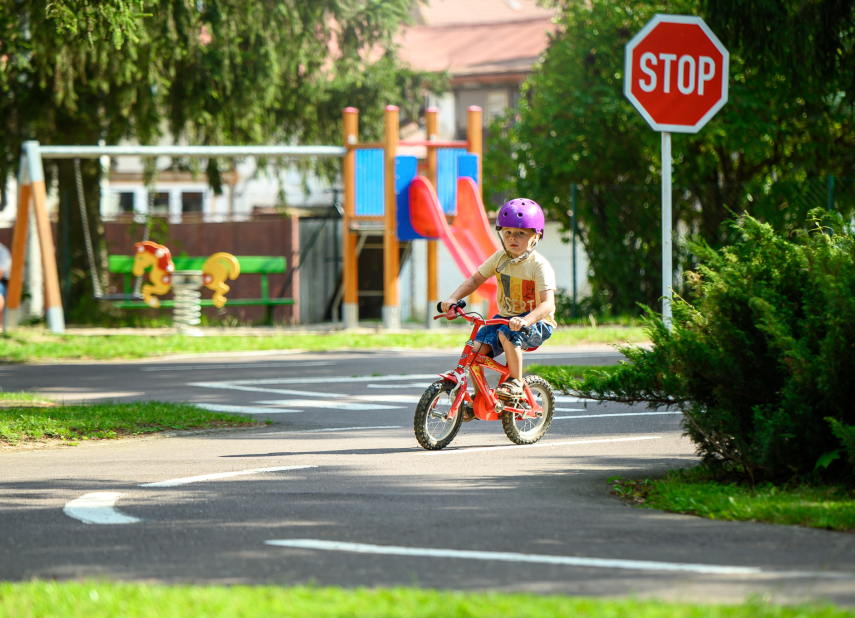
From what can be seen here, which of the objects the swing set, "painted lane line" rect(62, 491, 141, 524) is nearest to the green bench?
the swing set

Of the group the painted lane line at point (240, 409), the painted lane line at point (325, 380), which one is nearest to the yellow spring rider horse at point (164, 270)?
the painted lane line at point (325, 380)

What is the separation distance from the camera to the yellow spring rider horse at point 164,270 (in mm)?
21047

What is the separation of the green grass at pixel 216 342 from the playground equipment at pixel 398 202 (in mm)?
1453

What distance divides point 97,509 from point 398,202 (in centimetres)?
1468

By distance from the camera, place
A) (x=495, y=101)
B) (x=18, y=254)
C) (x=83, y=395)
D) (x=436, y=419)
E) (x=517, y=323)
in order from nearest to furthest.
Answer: (x=517, y=323)
(x=436, y=419)
(x=83, y=395)
(x=18, y=254)
(x=495, y=101)

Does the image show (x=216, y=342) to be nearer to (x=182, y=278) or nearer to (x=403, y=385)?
(x=182, y=278)

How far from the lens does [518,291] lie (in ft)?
26.3

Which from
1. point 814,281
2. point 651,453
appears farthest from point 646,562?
point 651,453

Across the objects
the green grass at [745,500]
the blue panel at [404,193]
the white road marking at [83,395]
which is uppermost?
the blue panel at [404,193]

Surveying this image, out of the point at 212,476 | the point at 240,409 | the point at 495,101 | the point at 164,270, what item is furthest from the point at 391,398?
the point at 495,101

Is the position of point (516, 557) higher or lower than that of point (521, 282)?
lower

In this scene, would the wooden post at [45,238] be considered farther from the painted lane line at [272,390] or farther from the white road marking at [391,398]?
the white road marking at [391,398]

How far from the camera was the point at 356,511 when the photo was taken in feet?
18.8

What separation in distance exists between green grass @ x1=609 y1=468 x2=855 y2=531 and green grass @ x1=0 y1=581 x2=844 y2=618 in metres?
1.48
